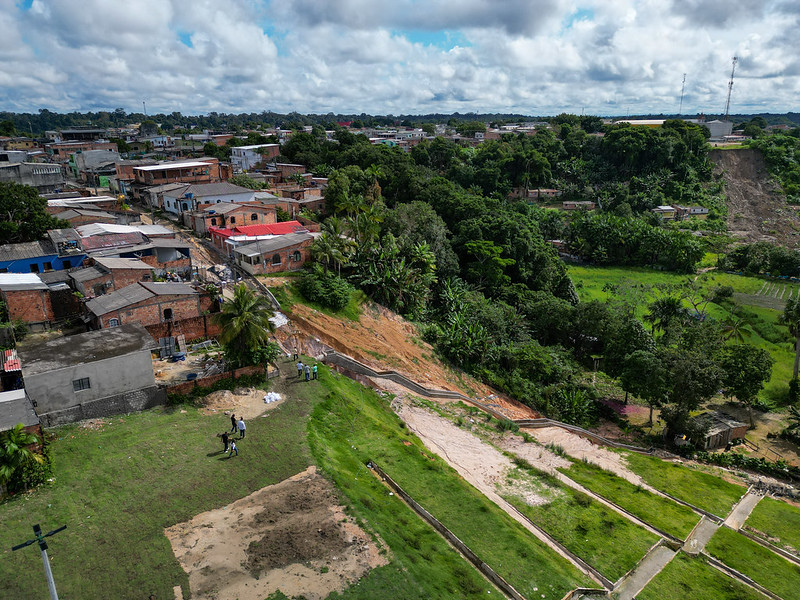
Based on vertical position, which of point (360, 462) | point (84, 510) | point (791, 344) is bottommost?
point (791, 344)

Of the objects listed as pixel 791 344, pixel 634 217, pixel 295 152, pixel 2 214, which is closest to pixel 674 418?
pixel 791 344

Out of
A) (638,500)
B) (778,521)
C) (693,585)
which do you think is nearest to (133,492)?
(693,585)

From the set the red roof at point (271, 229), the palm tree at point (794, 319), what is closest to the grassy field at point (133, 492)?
the red roof at point (271, 229)

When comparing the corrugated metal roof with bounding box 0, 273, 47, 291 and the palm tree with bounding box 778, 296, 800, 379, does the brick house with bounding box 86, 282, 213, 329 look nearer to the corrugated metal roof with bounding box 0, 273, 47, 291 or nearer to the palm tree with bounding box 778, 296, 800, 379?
the corrugated metal roof with bounding box 0, 273, 47, 291

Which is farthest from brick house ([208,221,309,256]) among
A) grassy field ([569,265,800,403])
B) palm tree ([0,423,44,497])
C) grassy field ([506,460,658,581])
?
grassy field ([569,265,800,403])

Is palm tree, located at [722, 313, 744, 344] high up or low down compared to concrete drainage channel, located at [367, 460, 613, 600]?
down

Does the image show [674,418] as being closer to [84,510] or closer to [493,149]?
[84,510]
